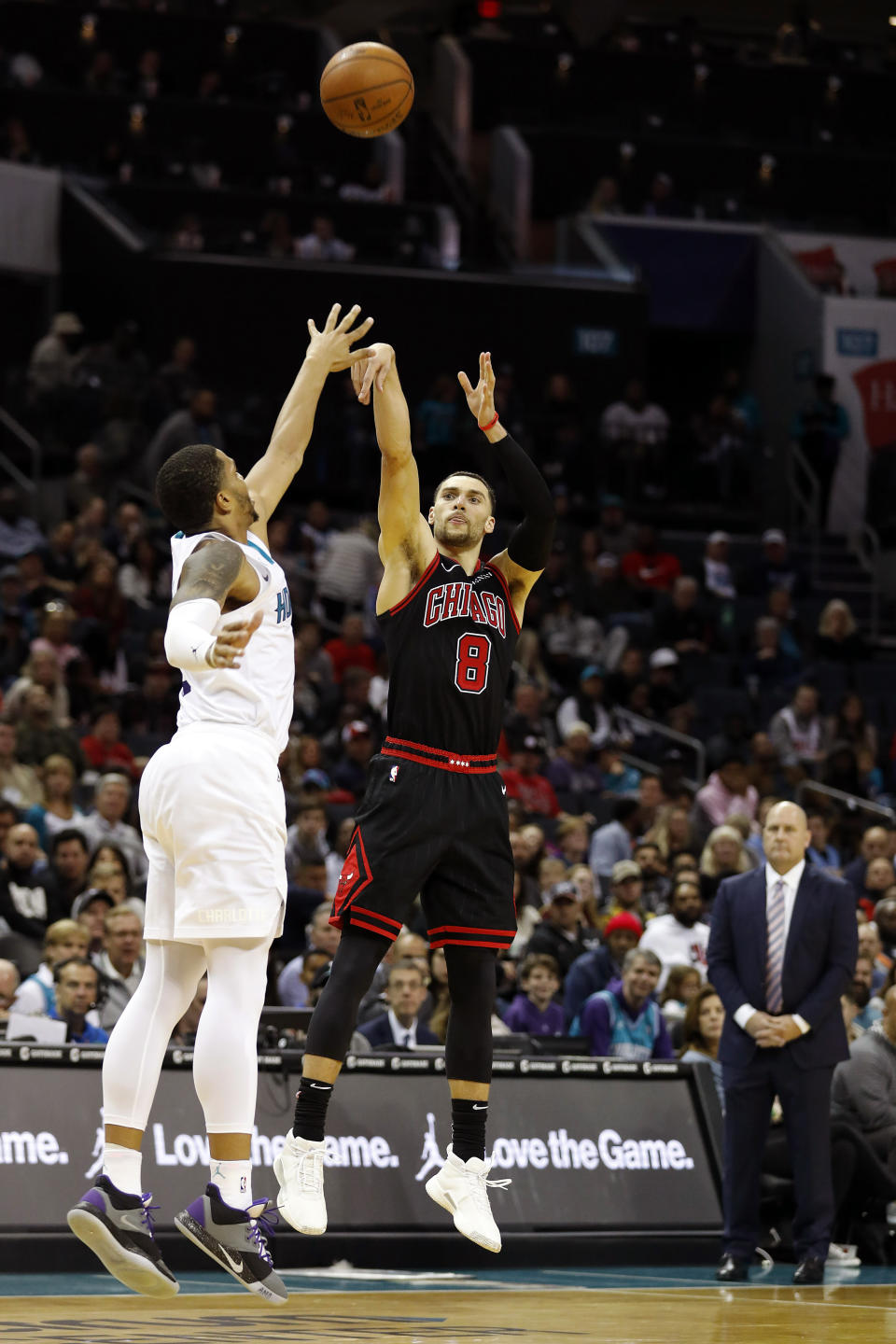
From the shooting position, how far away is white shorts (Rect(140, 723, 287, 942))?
5938 mm

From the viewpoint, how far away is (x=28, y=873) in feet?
41.9

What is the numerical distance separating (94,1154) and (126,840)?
4.25 m

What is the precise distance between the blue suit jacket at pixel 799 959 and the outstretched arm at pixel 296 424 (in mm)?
4535

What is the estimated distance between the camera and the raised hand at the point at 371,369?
7086mm

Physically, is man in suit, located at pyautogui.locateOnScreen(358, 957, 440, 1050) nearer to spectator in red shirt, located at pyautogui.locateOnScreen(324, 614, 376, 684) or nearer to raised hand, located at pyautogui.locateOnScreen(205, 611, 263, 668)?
raised hand, located at pyautogui.locateOnScreen(205, 611, 263, 668)

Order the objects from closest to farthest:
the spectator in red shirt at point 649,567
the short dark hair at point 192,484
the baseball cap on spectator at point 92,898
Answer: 1. the short dark hair at point 192,484
2. the baseball cap on spectator at point 92,898
3. the spectator in red shirt at point 649,567

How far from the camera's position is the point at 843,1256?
1092 cm

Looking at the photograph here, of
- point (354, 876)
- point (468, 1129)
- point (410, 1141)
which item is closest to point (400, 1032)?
point (410, 1141)

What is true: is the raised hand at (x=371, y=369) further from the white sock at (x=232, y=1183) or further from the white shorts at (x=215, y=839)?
the white sock at (x=232, y=1183)

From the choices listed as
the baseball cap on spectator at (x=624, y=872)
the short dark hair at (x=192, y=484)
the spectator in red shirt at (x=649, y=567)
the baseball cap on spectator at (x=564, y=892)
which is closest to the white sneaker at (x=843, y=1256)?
the baseball cap on spectator at (x=564, y=892)

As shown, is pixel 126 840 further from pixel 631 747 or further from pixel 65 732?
pixel 631 747

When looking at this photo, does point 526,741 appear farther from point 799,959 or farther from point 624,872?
point 799,959

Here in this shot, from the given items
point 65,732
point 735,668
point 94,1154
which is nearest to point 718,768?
point 735,668

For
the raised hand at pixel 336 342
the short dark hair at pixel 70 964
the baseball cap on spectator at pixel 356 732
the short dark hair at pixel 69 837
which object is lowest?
the short dark hair at pixel 70 964
